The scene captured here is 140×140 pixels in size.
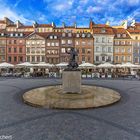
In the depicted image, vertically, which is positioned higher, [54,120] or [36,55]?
[36,55]

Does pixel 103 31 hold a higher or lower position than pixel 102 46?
higher

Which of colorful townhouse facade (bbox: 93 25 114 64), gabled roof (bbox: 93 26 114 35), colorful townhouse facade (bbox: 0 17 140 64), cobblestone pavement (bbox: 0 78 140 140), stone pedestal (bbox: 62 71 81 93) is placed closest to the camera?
cobblestone pavement (bbox: 0 78 140 140)

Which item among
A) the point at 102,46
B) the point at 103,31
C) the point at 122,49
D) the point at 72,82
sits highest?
the point at 103,31

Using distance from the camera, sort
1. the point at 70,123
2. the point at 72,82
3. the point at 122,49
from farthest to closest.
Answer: the point at 122,49 → the point at 72,82 → the point at 70,123

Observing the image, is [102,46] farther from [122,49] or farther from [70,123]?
[70,123]

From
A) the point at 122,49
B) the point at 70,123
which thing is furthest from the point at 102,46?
the point at 70,123

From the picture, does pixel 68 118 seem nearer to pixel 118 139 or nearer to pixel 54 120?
pixel 54 120

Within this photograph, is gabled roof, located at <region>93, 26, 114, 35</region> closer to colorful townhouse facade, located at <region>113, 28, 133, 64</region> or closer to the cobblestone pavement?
colorful townhouse facade, located at <region>113, 28, 133, 64</region>

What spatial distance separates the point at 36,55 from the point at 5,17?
91.8ft

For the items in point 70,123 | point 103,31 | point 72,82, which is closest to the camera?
point 70,123

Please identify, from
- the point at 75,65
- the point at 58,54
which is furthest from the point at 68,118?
the point at 58,54

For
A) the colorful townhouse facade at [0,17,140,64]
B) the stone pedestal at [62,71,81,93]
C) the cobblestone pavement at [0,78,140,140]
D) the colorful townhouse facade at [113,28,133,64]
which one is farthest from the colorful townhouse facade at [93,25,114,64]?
the cobblestone pavement at [0,78,140,140]

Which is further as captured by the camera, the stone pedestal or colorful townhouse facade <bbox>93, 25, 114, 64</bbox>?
colorful townhouse facade <bbox>93, 25, 114, 64</bbox>

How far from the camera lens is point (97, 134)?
530 cm
